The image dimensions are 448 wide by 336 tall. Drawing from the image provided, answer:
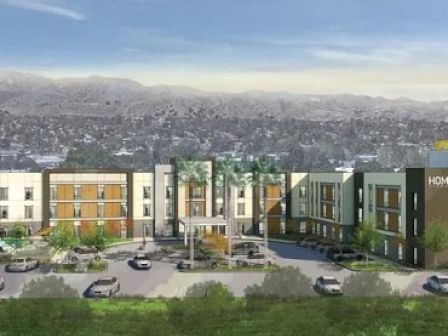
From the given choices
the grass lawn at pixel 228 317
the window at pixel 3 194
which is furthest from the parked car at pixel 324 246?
the window at pixel 3 194

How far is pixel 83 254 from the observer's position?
71438mm

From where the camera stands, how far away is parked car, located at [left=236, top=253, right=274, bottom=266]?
6376cm

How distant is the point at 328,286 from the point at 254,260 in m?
16.6

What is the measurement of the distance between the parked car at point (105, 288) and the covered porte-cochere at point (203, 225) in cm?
2707

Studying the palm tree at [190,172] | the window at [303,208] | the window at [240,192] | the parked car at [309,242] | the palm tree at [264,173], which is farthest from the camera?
the window at [303,208]

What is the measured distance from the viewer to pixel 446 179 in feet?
205

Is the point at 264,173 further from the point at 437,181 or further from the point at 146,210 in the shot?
the point at 437,181

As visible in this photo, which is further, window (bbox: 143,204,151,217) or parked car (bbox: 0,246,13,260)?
window (bbox: 143,204,151,217)

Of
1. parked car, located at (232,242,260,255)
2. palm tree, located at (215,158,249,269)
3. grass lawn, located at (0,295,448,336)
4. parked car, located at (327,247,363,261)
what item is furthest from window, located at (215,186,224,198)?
grass lawn, located at (0,295,448,336)

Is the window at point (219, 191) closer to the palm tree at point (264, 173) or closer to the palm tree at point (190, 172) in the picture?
the palm tree at point (190, 172)

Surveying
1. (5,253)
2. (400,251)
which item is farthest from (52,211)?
(400,251)

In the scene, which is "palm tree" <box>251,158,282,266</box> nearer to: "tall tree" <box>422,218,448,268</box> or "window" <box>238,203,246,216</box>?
"window" <box>238,203,246,216</box>

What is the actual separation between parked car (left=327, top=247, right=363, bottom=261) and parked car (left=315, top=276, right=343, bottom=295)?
16346mm

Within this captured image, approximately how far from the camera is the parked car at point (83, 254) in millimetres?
67387
